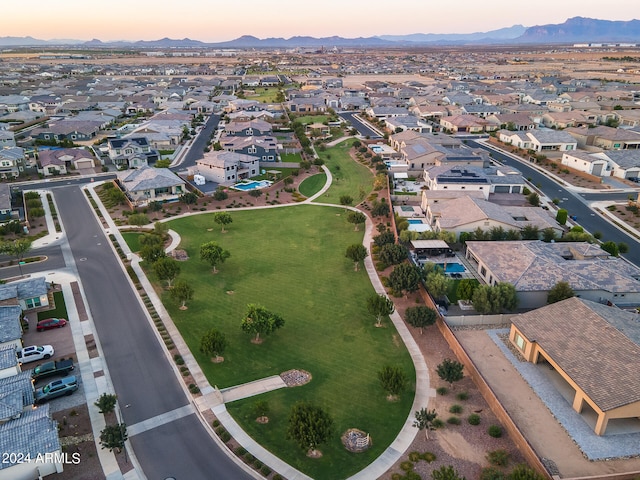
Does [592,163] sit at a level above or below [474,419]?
above

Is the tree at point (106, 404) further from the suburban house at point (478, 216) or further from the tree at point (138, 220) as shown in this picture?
the suburban house at point (478, 216)

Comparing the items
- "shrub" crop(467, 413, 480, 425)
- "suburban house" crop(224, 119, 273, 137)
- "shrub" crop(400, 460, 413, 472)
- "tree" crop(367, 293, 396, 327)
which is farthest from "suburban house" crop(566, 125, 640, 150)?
"shrub" crop(400, 460, 413, 472)

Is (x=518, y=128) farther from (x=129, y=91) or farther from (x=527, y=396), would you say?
(x=129, y=91)

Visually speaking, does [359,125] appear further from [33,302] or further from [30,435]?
[30,435]

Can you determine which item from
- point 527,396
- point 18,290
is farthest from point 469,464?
point 18,290

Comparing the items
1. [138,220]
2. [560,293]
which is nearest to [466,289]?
[560,293]
